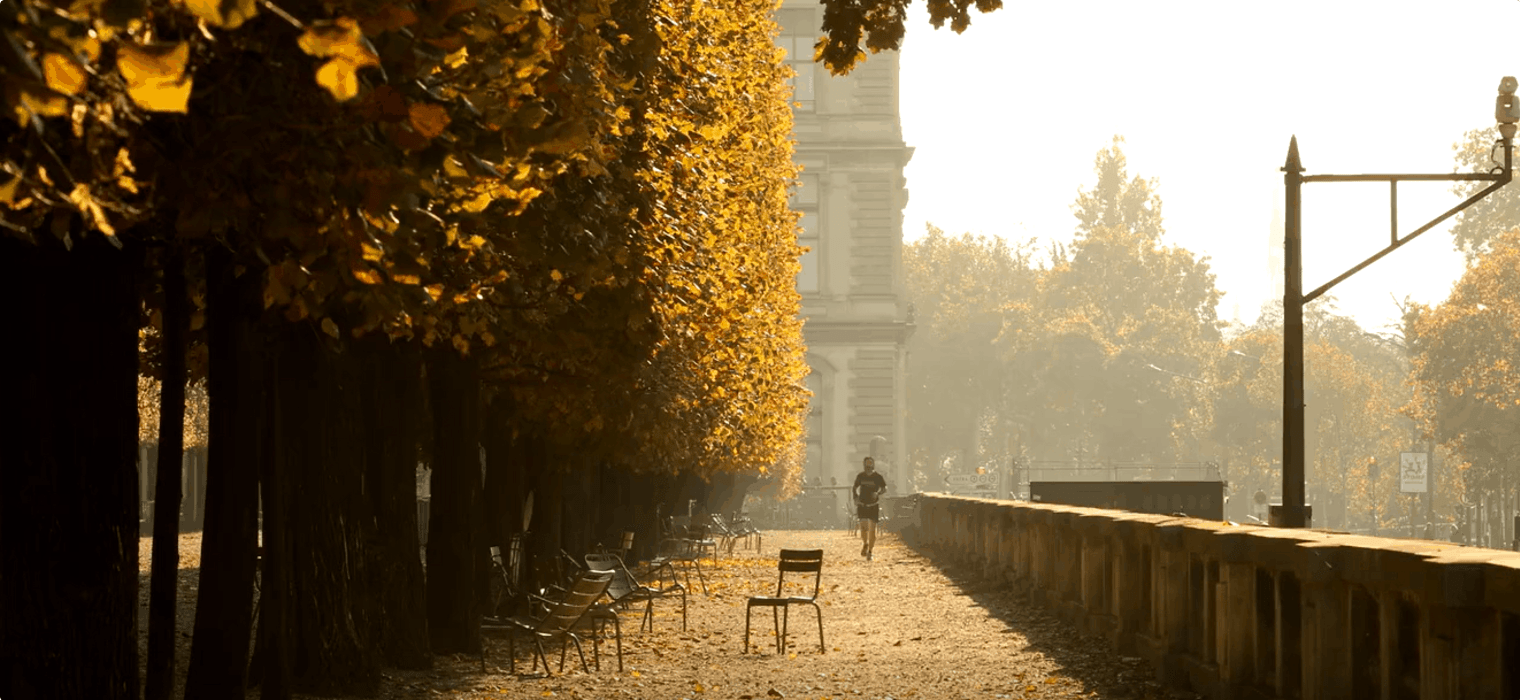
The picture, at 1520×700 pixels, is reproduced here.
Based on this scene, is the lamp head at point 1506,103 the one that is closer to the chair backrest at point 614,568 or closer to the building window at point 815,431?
the chair backrest at point 614,568

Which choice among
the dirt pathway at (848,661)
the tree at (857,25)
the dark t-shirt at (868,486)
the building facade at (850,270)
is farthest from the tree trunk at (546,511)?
the building facade at (850,270)

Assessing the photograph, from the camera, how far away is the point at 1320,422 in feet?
328

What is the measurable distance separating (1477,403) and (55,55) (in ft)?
213

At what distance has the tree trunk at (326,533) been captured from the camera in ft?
48.6

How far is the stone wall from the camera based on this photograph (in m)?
9.18

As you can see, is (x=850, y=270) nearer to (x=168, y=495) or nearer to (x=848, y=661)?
(x=848, y=661)

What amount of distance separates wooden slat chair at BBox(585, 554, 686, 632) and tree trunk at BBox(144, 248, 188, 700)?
807cm

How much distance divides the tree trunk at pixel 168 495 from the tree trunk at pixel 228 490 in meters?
0.20

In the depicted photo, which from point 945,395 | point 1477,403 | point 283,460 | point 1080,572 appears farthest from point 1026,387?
point 283,460

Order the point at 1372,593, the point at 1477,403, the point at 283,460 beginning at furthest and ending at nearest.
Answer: the point at 1477,403 < the point at 283,460 < the point at 1372,593

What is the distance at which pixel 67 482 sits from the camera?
31.2ft

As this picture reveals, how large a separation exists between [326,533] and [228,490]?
3.31m

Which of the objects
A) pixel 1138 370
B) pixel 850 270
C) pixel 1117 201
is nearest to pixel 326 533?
pixel 850 270

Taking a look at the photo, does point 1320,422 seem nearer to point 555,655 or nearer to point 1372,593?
point 555,655
